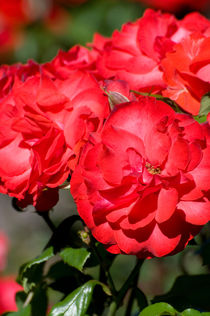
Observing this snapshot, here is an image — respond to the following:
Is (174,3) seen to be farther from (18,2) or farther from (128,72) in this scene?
(128,72)

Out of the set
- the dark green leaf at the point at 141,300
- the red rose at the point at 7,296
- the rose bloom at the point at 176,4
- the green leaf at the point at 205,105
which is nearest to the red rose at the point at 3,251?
the red rose at the point at 7,296

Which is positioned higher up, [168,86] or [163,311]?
[168,86]

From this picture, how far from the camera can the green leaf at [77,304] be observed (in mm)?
716

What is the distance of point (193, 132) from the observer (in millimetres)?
584

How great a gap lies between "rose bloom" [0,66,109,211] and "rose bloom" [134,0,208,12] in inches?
69.1

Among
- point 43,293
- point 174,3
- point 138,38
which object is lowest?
point 174,3

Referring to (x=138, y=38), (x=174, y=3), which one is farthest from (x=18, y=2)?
(x=138, y=38)

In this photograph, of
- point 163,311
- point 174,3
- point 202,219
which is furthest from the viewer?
point 174,3

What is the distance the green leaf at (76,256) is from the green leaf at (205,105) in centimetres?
25

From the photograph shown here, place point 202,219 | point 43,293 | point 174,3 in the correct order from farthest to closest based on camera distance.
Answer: point 174,3 → point 43,293 → point 202,219

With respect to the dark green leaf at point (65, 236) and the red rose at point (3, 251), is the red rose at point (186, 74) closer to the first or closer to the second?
the dark green leaf at point (65, 236)

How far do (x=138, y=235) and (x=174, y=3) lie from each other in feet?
6.40

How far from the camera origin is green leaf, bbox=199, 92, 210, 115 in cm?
67

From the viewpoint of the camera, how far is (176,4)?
93.0 inches
